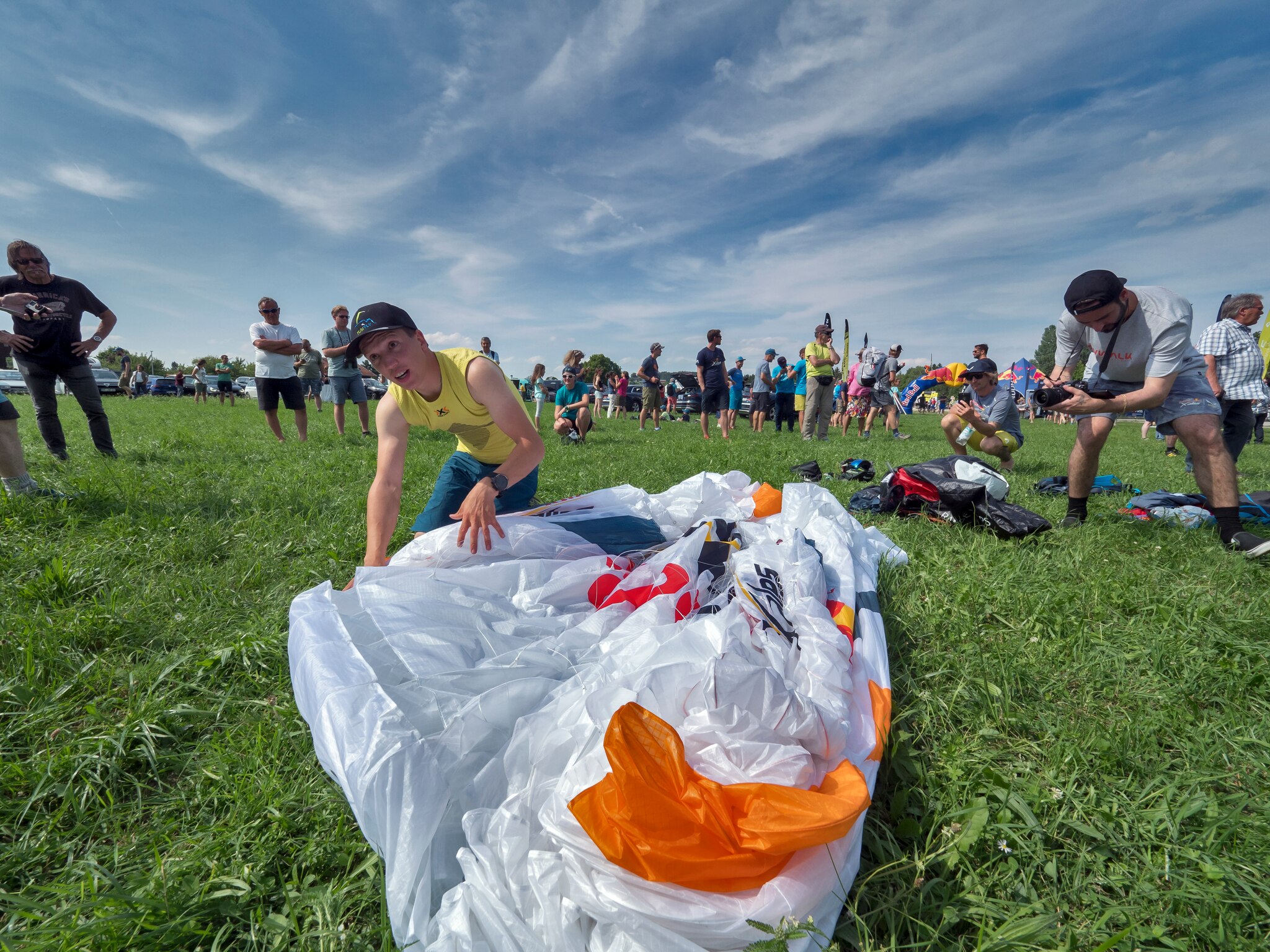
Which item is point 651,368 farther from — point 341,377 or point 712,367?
point 341,377

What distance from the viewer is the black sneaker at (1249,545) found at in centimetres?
276

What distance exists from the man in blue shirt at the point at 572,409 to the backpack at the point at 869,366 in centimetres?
510

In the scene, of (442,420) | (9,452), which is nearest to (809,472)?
(442,420)

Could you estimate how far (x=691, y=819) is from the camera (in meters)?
1.09

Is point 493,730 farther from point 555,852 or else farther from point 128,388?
point 128,388

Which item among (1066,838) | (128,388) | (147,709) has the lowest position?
(1066,838)

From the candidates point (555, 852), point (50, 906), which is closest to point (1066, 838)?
point (555, 852)

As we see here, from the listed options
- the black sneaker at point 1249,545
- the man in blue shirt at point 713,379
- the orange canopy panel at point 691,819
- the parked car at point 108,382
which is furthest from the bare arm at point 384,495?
the parked car at point 108,382

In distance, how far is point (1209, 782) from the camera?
143cm

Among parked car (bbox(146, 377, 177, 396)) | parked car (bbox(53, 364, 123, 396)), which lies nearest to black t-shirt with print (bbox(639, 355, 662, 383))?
parked car (bbox(53, 364, 123, 396))

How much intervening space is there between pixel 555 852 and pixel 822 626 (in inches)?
41.6

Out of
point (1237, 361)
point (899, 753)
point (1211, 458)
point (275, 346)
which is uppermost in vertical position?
point (275, 346)

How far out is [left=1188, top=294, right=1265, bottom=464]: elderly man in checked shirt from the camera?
14.4ft

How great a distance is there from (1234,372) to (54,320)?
373 inches
